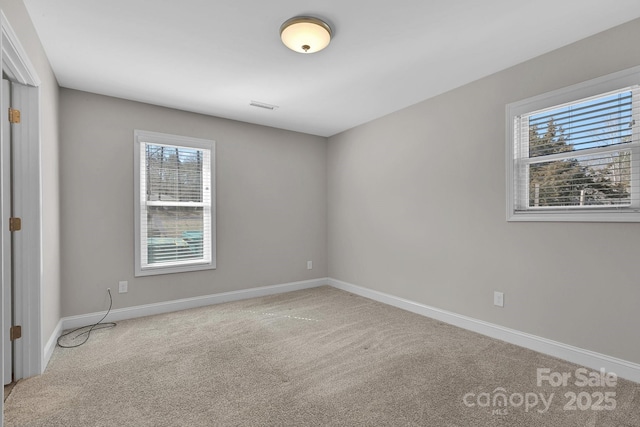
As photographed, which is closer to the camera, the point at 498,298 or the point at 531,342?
the point at 531,342

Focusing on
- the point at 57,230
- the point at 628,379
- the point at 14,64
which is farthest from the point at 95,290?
the point at 628,379

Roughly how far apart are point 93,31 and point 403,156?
3235mm

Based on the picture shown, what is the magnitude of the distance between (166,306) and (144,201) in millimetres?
1299

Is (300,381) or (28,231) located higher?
(28,231)

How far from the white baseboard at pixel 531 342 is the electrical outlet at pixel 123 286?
3.15 metres

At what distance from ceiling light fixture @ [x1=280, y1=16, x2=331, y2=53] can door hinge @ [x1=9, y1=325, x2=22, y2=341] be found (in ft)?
9.44

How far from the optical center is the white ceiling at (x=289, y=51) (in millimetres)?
2045

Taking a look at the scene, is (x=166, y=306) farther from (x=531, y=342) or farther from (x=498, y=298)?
(x=531, y=342)

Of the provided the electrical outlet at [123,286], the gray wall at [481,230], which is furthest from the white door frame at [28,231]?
the gray wall at [481,230]

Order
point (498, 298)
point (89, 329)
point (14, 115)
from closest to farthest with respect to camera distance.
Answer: point (14, 115) → point (498, 298) → point (89, 329)

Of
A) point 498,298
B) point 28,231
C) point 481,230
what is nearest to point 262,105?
point 28,231

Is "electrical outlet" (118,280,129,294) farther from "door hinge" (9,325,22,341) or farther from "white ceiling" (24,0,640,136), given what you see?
"white ceiling" (24,0,640,136)

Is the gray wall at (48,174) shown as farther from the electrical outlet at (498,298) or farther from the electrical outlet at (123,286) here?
the electrical outlet at (498,298)

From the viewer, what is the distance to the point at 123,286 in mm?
3484
